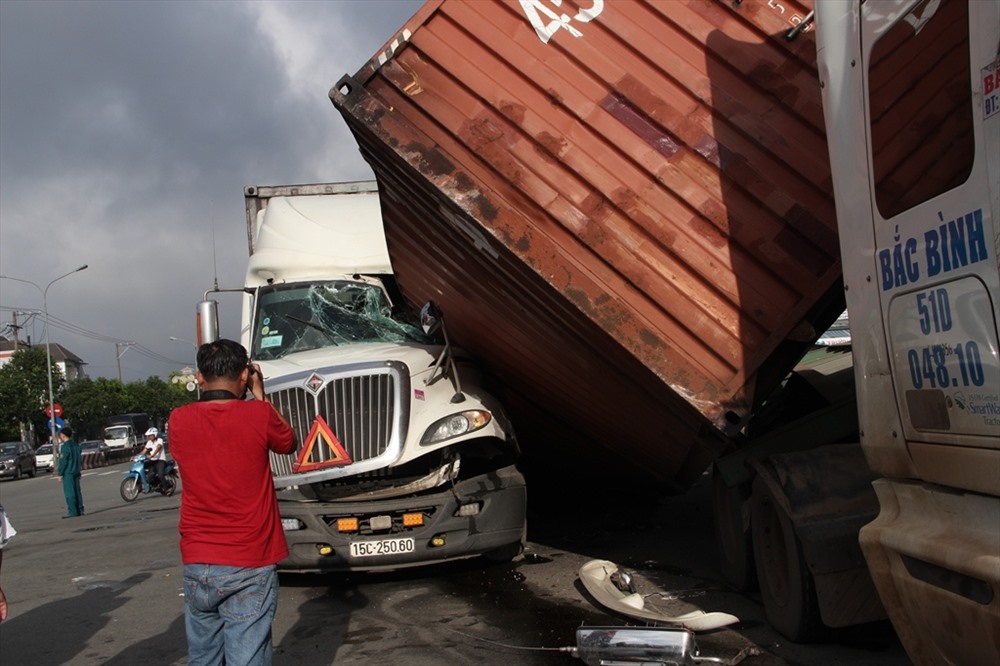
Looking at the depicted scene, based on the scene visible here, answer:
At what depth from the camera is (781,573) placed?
5066 millimetres

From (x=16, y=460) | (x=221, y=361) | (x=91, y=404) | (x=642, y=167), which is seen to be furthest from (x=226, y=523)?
(x=91, y=404)

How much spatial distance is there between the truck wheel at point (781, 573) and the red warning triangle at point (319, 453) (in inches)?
110

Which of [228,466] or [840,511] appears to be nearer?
[228,466]

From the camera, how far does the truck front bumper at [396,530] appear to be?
6344 millimetres

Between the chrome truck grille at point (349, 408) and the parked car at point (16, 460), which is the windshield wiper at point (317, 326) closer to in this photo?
the chrome truck grille at point (349, 408)

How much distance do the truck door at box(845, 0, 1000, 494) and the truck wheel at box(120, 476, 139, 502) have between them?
56.6 ft

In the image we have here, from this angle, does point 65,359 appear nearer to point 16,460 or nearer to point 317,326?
point 16,460

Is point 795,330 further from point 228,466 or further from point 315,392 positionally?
point 315,392

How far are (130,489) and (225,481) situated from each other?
16.1 metres

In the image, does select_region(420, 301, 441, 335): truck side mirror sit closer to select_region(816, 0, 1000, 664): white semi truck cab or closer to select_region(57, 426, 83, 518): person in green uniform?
select_region(816, 0, 1000, 664): white semi truck cab

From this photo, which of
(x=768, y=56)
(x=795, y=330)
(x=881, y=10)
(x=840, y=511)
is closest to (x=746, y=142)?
(x=768, y=56)

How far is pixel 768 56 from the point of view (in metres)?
4.92

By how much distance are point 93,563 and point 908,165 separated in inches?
338

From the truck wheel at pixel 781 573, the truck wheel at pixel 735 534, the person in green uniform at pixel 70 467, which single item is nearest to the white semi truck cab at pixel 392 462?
the truck wheel at pixel 735 534
